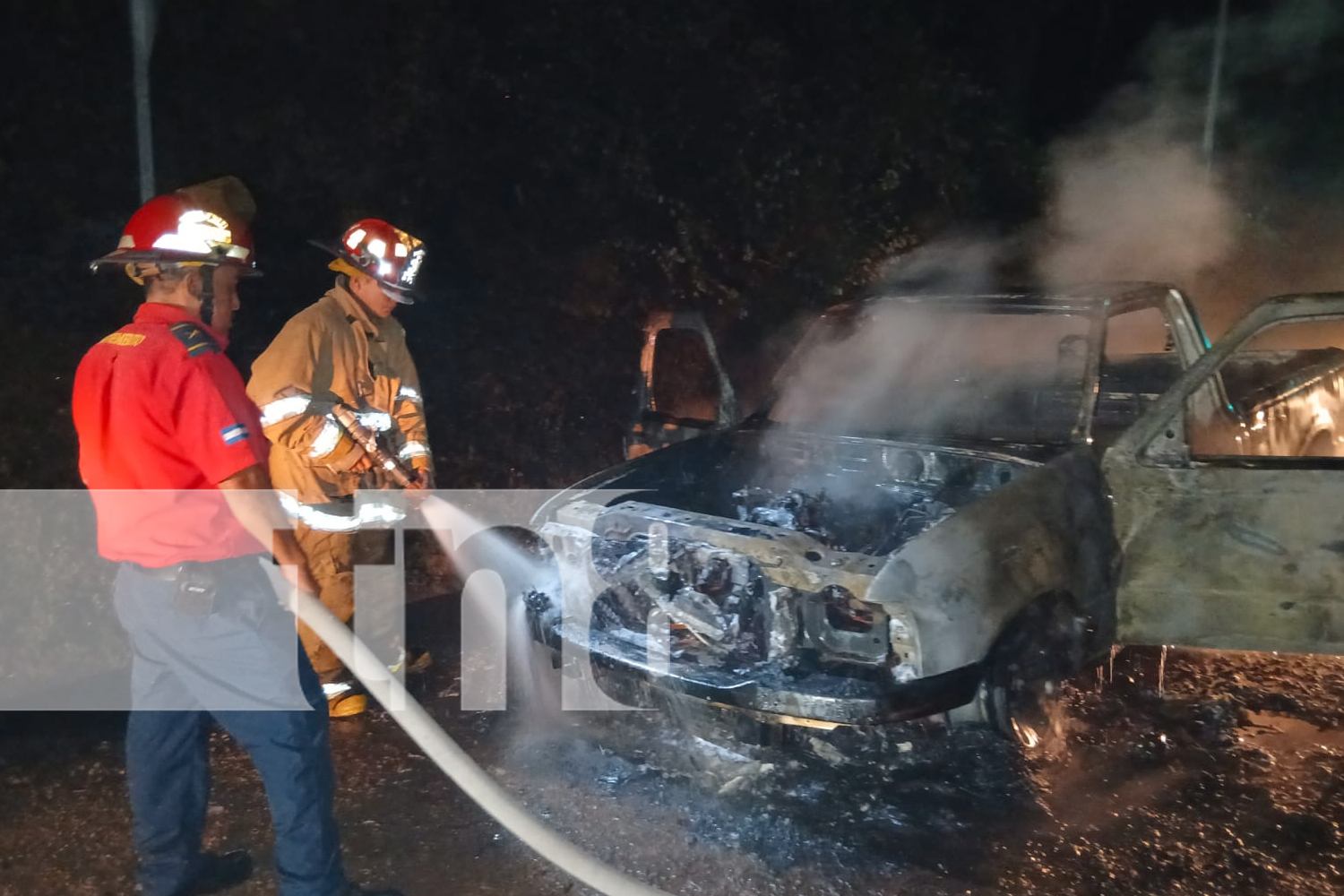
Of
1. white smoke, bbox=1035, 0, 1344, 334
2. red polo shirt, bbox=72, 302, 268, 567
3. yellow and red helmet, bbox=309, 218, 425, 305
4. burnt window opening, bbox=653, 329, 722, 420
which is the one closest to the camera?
red polo shirt, bbox=72, 302, 268, 567

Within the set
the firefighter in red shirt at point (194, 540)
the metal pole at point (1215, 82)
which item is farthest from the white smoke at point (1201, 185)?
the firefighter in red shirt at point (194, 540)

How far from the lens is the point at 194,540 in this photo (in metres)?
2.85

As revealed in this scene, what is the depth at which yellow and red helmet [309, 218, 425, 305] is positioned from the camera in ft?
14.1

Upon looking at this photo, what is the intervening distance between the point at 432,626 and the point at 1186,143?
50.8 feet

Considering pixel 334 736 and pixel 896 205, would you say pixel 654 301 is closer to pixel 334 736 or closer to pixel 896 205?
pixel 896 205

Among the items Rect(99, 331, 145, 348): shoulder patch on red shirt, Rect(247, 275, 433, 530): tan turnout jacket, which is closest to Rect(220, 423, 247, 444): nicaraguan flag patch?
Rect(99, 331, 145, 348): shoulder patch on red shirt

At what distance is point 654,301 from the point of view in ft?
27.9

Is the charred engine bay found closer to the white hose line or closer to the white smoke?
the white hose line

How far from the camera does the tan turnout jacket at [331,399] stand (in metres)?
4.04

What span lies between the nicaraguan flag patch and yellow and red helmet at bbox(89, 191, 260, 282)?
0.54m

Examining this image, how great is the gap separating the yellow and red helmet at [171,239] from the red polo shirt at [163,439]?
0.49 feet

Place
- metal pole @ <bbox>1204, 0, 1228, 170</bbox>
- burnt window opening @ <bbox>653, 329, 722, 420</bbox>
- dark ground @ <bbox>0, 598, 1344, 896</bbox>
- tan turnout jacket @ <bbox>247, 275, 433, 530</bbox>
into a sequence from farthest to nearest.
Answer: metal pole @ <bbox>1204, 0, 1228, 170</bbox> < burnt window opening @ <bbox>653, 329, 722, 420</bbox> < tan turnout jacket @ <bbox>247, 275, 433, 530</bbox> < dark ground @ <bbox>0, 598, 1344, 896</bbox>

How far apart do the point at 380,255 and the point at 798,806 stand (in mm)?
2668

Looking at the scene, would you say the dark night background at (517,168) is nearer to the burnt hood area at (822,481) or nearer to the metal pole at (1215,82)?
the burnt hood area at (822,481)
